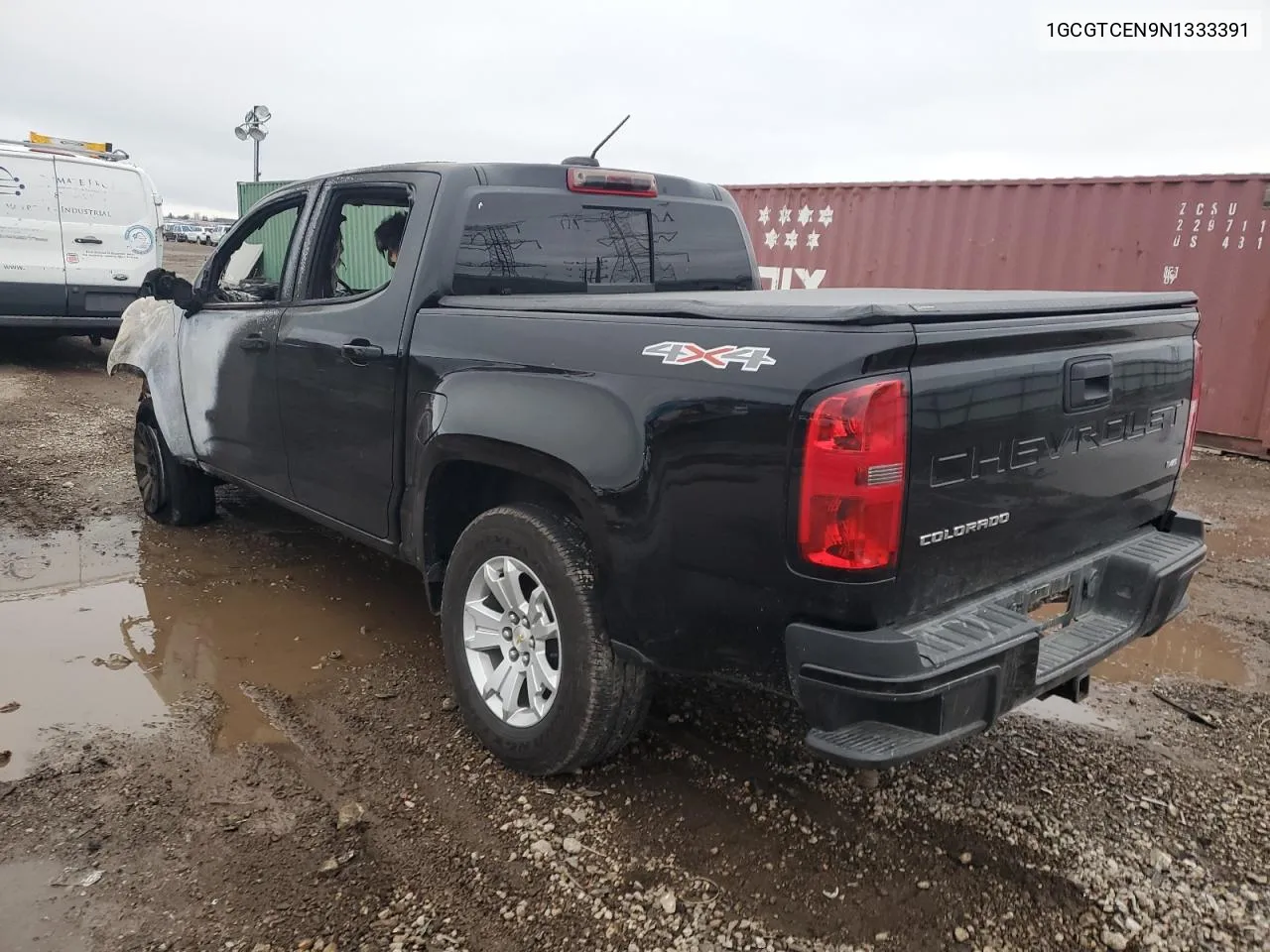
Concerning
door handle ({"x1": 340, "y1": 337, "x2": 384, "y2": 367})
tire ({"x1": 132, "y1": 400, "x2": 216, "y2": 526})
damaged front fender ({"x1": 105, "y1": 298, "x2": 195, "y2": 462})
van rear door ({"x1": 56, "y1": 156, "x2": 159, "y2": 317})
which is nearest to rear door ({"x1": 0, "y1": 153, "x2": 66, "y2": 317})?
van rear door ({"x1": 56, "y1": 156, "x2": 159, "y2": 317})

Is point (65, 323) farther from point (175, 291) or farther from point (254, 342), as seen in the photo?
point (254, 342)

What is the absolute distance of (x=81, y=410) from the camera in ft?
29.3

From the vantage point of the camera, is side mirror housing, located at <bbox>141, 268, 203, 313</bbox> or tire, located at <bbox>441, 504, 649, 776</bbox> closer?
tire, located at <bbox>441, 504, 649, 776</bbox>

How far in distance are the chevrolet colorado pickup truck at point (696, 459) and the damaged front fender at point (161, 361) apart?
3.64 ft

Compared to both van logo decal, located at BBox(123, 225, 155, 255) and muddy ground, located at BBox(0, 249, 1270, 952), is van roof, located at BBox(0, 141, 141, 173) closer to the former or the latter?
van logo decal, located at BBox(123, 225, 155, 255)

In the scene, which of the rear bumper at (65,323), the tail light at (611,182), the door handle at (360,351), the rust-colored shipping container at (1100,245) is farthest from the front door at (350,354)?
the rear bumper at (65,323)

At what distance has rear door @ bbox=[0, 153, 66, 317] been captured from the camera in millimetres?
9781

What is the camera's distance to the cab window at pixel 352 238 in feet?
12.0

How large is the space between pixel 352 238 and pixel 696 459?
2607 millimetres

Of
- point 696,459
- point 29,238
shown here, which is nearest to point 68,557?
point 696,459

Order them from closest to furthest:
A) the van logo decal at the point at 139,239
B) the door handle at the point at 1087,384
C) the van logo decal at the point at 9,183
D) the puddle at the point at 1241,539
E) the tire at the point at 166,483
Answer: the door handle at the point at 1087,384
the tire at the point at 166,483
the puddle at the point at 1241,539
the van logo decal at the point at 9,183
the van logo decal at the point at 139,239

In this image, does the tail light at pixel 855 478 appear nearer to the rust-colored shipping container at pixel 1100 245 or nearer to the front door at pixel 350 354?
the front door at pixel 350 354

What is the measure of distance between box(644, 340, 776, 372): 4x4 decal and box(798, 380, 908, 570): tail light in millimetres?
206

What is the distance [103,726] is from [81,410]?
6.72 m
